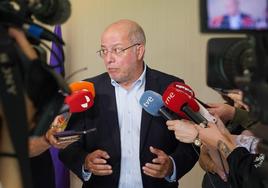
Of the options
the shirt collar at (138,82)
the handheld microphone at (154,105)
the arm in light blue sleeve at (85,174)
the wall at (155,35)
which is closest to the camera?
the handheld microphone at (154,105)

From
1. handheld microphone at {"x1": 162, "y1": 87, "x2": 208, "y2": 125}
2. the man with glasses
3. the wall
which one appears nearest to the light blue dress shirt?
the man with glasses

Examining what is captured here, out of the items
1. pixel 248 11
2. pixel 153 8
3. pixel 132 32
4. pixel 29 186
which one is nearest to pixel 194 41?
pixel 153 8

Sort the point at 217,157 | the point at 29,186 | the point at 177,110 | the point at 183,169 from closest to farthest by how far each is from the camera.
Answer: the point at 29,186, the point at 217,157, the point at 177,110, the point at 183,169

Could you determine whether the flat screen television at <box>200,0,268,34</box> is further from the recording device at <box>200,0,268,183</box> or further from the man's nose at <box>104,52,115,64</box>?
the man's nose at <box>104,52,115,64</box>

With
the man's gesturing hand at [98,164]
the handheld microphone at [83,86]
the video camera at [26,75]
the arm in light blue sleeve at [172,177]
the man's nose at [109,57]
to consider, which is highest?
the video camera at [26,75]

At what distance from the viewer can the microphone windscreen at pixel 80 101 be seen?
1.68m

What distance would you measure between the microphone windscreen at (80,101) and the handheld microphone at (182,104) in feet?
1.13

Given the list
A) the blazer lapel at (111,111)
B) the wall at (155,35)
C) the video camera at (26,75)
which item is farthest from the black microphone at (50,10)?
the wall at (155,35)

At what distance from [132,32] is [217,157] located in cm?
74

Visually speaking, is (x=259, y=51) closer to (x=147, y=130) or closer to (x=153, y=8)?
(x=147, y=130)

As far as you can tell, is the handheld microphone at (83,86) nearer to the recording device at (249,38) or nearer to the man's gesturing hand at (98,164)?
the man's gesturing hand at (98,164)

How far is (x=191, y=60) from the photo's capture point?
272 cm

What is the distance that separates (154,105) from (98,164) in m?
0.33

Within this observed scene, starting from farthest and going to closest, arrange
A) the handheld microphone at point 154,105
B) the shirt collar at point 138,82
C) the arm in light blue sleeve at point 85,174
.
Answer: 1. the shirt collar at point 138,82
2. the arm in light blue sleeve at point 85,174
3. the handheld microphone at point 154,105
